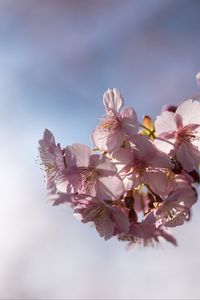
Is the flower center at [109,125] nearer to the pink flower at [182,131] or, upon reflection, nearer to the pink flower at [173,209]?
the pink flower at [182,131]

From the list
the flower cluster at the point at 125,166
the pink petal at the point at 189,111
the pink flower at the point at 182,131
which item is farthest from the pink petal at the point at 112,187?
the pink petal at the point at 189,111

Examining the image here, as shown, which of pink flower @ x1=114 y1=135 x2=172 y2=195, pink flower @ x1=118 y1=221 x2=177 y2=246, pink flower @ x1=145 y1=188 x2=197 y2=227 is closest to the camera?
pink flower @ x1=114 y1=135 x2=172 y2=195

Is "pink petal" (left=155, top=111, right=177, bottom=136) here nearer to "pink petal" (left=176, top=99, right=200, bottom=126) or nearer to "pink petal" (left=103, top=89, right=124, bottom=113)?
"pink petal" (left=176, top=99, right=200, bottom=126)

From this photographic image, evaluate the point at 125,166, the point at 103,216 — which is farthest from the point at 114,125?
the point at 103,216

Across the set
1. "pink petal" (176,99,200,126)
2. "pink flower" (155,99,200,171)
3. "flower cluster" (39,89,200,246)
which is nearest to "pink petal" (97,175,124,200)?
"flower cluster" (39,89,200,246)

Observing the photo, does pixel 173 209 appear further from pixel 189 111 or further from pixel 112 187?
pixel 189 111

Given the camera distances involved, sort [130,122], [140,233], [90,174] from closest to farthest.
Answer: [130,122]
[90,174]
[140,233]
